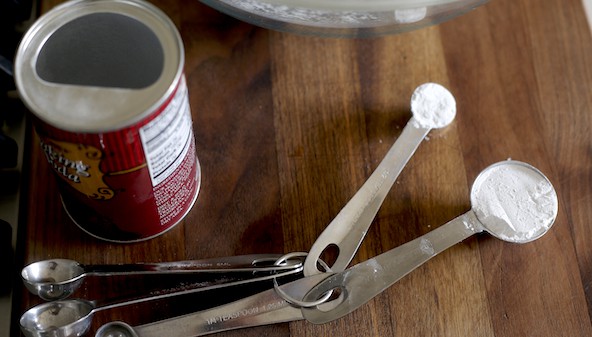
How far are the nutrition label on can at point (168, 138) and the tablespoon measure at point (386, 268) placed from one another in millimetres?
105

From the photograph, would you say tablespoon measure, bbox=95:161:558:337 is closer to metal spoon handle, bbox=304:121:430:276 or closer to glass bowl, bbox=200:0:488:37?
metal spoon handle, bbox=304:121:430:276

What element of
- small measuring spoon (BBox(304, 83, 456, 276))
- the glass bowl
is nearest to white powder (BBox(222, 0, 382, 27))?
the glass bowl

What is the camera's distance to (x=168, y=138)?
442 mm

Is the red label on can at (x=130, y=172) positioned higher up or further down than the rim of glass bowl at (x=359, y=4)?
further down

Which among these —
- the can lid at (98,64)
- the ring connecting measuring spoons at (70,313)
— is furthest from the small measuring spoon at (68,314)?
the can lid at (98,64)

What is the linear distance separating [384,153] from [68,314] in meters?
0.26

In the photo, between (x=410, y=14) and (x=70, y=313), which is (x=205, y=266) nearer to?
(x=70, y=313)

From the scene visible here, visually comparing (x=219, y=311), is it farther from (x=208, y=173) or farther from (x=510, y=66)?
(x=510, y=66)

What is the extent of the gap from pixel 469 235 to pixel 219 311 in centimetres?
19

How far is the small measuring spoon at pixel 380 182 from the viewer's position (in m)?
0.53

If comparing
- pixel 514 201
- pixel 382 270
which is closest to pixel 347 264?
pixel 382 270

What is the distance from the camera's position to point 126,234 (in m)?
0.52

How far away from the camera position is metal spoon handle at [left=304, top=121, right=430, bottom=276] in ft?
1.73

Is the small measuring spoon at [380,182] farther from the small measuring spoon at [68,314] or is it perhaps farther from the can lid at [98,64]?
the can lid at [98,64]
